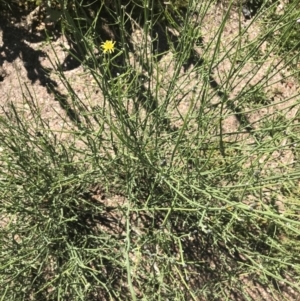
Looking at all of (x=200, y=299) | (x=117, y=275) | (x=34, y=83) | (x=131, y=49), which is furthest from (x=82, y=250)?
(x=131, y=49)

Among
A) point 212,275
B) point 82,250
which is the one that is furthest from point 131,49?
→ point 212,275

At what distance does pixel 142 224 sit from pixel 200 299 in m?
0.45

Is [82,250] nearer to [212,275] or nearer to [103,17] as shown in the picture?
[212,275]

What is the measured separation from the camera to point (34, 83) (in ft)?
7.08

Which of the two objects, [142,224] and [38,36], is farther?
[38,36]

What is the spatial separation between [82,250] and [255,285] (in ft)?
3.02

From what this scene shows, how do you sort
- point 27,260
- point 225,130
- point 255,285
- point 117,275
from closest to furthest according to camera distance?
point 27,260 → point 117,275 → point 255,285 → point 225,130

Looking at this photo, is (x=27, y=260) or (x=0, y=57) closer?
(x=27, y=260)

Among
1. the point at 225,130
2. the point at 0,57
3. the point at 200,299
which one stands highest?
the point at 0,57

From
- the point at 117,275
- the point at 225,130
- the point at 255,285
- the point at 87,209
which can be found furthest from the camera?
the point at 225,130

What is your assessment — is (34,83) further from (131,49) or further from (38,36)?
(131,49)

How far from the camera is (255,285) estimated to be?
212cm

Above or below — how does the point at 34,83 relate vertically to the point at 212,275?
above

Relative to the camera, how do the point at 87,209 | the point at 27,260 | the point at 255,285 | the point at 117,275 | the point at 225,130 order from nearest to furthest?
the point at 27,260 → the point at 87,209 → the point at 117,275 → the point at 255,285 → the point at 225,130
